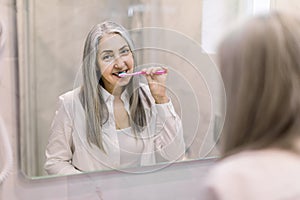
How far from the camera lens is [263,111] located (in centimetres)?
66

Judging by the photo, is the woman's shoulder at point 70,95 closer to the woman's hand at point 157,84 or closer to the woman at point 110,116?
the woman at point 110,116

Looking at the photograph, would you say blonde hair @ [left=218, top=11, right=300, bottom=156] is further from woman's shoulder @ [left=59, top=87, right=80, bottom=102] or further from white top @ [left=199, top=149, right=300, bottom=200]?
woman's shoulder @ [left=59, top=87, right=80, bottom=102]

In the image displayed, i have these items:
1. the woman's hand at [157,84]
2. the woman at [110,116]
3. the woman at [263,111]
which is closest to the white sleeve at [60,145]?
the woman at [110,116]

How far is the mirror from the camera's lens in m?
1.02

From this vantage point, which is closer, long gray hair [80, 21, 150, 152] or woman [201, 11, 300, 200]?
woman [201, 11, 300, 200]

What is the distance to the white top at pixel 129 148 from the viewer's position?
114cm

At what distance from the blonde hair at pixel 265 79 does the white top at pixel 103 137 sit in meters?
0.50

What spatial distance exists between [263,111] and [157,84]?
1.80 feet

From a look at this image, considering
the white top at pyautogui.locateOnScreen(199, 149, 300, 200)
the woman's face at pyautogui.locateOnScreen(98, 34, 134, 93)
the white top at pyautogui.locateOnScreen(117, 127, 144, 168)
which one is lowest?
the white top at pyautogui.locateOnScreen(117, 127, 144, 168)

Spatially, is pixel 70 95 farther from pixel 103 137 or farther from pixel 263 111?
pixel 263 111

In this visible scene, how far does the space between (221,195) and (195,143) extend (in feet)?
2.00

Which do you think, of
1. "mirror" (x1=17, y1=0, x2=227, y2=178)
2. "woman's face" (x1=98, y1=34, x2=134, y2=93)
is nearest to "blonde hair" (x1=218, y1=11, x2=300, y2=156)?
"mirror" (x1=17, y1=0, x2=227, y2=178)

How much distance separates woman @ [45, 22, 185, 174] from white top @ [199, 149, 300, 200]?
0.52 metres

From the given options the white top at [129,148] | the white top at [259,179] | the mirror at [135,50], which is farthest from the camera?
the white top at [129,148]
